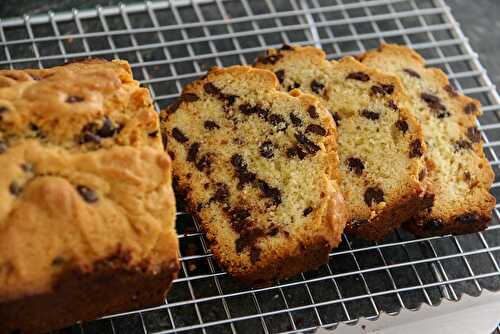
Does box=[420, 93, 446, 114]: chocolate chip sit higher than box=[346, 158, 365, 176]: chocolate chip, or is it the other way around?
box=[420, 93, 446, 114]: chocolate chip

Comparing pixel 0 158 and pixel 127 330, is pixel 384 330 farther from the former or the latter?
pixel 0 158

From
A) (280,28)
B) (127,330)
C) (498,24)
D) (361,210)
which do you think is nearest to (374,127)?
(361,210)

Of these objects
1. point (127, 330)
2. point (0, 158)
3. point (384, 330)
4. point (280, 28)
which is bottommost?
point (127, 330)

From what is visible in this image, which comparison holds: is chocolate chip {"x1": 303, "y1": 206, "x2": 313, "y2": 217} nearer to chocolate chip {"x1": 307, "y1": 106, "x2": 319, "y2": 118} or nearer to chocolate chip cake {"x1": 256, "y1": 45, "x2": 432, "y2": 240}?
chocolate chip cake {"x1": 256, "y1": 45, "x2": 432, "y2": 240}

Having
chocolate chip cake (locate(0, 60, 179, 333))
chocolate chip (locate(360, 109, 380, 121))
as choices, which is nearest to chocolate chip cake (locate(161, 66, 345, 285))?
chocolate chip (locate(360, 109, 380, 121))

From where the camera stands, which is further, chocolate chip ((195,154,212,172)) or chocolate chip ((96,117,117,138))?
chocolate chip ((195,154,212,172))

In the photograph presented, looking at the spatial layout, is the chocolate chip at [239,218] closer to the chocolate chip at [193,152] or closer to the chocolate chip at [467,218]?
the chocolate chip at [193,152]
